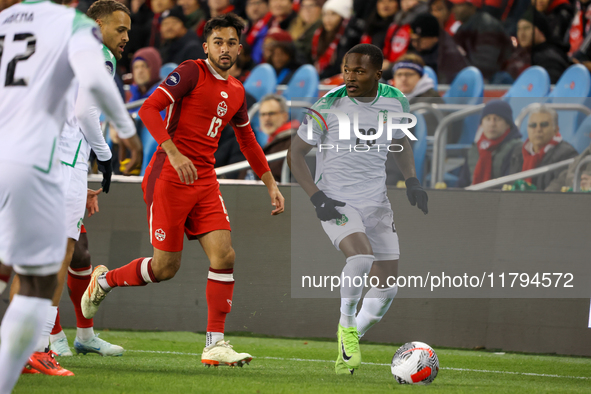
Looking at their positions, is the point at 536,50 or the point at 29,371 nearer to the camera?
the point at 29,371

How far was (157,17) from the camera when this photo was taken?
13.6 meters

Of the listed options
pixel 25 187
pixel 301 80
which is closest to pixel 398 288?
pixel 25 187

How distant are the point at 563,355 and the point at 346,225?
8.48 ft

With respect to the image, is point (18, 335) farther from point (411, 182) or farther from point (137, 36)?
point (137, 36)

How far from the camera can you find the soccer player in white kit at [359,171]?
551 cm

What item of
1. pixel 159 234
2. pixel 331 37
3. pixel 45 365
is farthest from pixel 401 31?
pixel 45 365

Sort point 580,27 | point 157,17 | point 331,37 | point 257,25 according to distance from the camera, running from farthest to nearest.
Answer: point 157,17 → point 257,25 → point 331,37 → point 580,27

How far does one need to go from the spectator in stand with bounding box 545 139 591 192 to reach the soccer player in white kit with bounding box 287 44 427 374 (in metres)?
1.54

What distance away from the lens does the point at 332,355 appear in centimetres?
657

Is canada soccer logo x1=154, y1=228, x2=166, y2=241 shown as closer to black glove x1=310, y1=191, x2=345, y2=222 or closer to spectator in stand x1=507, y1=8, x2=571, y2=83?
black glove x1=310, y1=191, x2=345, y2=222

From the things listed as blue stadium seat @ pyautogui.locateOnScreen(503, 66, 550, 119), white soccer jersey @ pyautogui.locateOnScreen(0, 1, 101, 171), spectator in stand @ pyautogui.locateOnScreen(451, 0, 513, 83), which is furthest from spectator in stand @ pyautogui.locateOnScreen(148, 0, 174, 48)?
white soccer jersey @ pyautogui.locateOnScreen(0, 1, 101, 171)

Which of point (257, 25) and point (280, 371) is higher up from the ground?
point (257, 25)

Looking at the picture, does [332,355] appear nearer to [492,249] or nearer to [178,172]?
[492,249]

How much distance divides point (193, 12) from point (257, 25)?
5.51ft
